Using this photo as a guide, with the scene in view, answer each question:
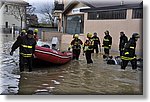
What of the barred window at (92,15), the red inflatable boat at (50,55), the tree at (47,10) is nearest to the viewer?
the tree at (47,10)

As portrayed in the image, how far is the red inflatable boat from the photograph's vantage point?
4980mm

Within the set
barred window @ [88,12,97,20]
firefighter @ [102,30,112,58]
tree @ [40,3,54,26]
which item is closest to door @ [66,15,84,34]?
barred window @ [88,12,97,20]

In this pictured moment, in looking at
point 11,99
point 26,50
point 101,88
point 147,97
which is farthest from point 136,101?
point 26,50

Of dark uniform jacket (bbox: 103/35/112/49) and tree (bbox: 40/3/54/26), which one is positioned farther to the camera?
dark uniform jacket (bbox: 103/35/112/49)

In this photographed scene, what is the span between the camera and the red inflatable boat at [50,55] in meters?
4.98

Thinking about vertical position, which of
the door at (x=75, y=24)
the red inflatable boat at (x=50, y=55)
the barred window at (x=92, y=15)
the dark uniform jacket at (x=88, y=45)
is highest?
the barred window at (x=92, y=15)

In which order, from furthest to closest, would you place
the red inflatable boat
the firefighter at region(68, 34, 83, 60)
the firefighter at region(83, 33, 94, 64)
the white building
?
the firefighter at region(68, 34, 83, 60) < the firefighter at region(83, 33, 94, 64) < the red inflatable boat < the white building

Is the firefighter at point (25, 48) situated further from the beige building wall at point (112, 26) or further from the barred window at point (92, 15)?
the barred window at point (92, 15)

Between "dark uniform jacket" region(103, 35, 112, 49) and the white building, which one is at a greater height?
the white building

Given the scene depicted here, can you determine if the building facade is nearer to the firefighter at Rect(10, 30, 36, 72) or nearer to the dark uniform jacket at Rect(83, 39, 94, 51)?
the dark uniform jacket at Rect(83, 39, 94, 51)

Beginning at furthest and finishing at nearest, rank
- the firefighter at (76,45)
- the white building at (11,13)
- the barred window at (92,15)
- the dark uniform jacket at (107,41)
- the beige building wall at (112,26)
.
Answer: the barred window at (92,15) → the firefighter at (76,45) → the dark uniform jacket at (107,41) → the beige building wall at (112,26) → the white building at (11,13)

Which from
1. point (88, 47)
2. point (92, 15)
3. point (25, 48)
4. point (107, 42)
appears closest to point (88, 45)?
point (88, 47)

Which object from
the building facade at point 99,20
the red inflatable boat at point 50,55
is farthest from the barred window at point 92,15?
the red inflatable boat at point 50,55

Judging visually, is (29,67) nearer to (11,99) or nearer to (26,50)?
(26,50)
